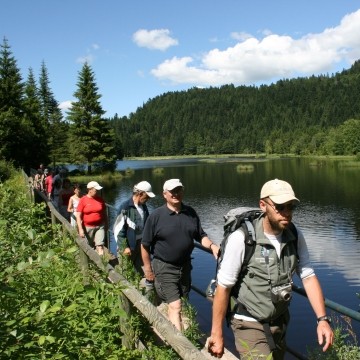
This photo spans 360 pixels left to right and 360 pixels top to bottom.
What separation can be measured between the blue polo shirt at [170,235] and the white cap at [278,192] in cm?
182

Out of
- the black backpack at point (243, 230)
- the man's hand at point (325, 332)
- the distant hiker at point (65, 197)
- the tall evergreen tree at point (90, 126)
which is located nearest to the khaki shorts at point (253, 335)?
the black backpack at point (243, 230)

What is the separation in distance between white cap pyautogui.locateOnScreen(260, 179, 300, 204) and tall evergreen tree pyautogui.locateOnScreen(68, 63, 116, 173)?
186 ft

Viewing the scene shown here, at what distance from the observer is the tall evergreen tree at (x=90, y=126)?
59188 mm

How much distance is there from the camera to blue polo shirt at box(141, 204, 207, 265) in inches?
187

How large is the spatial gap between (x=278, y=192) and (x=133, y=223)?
10.6 ft

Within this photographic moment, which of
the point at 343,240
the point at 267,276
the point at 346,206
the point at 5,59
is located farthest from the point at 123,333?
the point at 5,59

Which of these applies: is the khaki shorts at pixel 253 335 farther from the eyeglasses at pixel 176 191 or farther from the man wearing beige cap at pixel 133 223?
the man wearing beige cap at pixel 133 223

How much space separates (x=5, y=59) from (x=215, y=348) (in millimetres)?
50219

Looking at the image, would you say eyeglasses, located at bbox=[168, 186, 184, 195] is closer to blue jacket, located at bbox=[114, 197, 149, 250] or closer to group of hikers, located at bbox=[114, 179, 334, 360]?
blue jacket, located at bbox=[114, 197, 149, 250]

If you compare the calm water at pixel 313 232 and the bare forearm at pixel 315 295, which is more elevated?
the bare forearm at pixel 315 295

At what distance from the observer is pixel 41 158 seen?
43.8m

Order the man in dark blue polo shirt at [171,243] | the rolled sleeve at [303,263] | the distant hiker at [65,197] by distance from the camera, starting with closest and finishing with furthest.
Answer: the rolled sleeve at [303,263] < the man in dark blue polo shirt at [171,243] < the distant hiker at [65,197]

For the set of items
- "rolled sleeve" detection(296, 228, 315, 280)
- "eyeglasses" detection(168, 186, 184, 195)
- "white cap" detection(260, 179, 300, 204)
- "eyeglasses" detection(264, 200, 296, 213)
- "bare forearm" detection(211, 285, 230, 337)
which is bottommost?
"bare forearm" detection(211, 285, 230, 337)

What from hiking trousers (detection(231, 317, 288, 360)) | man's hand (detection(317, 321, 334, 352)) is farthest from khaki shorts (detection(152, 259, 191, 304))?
man's hand (detection(317, 321, 334, 352))
